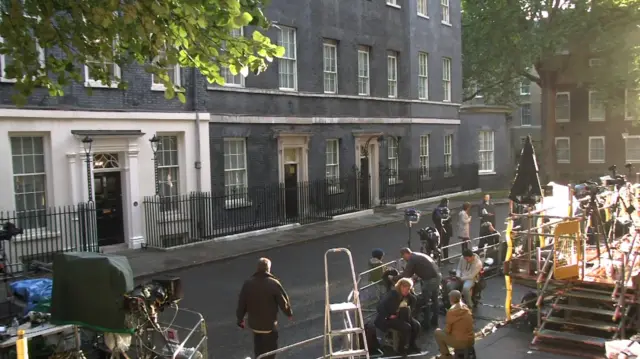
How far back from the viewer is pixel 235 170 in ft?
71.1

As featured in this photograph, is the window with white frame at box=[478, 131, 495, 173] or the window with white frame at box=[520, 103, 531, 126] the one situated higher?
the window with white frame at box=[520, 103, 531, 126]

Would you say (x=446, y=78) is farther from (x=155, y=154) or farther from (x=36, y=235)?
(x=36, y=235)

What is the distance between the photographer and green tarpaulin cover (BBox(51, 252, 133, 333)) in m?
7.59


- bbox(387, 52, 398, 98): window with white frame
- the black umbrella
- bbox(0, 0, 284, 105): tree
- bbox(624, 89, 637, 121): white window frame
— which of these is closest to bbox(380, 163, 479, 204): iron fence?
bbox(387, 52, 398, 98): window with white frame

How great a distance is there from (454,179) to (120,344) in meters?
28.7

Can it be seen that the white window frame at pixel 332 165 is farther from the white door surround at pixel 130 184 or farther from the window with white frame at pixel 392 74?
the white door surround at pixel 130 184

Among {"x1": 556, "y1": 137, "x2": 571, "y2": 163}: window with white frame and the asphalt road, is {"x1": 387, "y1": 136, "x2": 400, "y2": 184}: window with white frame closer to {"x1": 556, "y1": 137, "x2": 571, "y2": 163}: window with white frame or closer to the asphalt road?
the asphalt road

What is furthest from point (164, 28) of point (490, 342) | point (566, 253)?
point (566, 253)

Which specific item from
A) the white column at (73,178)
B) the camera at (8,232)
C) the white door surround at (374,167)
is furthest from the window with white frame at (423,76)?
the camera at (8,232)

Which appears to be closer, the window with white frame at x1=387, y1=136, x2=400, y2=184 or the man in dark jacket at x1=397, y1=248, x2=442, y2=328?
the man in dark jacket at x1=397, y1=248, x2=442, y2=328

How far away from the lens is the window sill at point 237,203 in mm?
20891

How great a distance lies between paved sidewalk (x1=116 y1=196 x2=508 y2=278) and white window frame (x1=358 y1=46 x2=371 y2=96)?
237 inches

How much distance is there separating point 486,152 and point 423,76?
8288 mm

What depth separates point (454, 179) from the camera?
113ft
